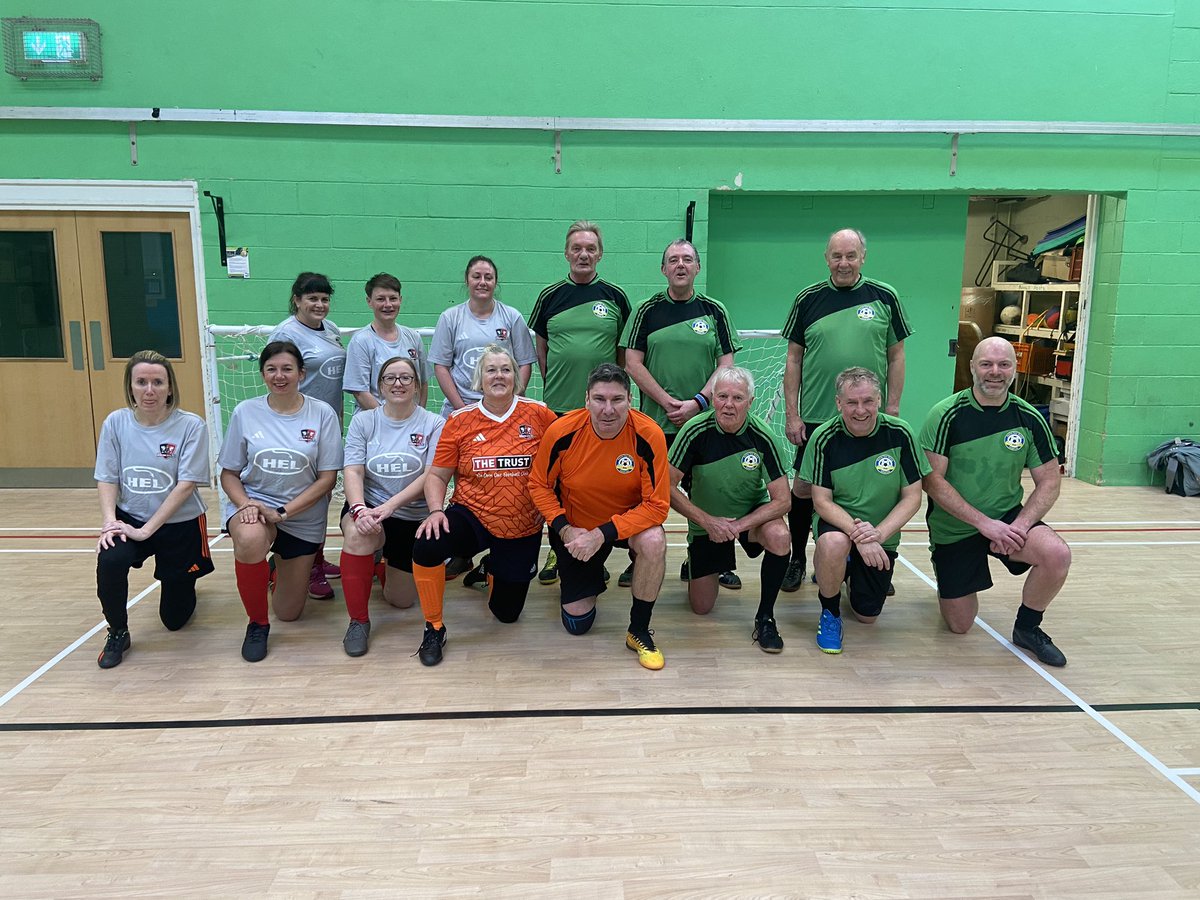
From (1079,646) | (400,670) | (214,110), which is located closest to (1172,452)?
(1079,646)

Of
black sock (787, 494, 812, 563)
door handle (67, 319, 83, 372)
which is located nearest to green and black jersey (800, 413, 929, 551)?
black sock (787, 494, 812, 563)

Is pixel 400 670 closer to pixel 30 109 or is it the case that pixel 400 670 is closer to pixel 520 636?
pixel 520 636

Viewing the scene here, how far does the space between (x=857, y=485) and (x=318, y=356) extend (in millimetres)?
2499

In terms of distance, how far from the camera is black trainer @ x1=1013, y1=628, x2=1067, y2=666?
3.14 m

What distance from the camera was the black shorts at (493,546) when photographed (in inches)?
126

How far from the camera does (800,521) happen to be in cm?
387

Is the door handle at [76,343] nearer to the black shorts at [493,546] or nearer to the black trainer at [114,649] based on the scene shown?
the black trainer at [114,649]

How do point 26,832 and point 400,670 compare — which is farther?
point 400,670

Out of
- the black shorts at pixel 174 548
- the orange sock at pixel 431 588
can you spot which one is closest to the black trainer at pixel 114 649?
the black shorts at pixel 174 548

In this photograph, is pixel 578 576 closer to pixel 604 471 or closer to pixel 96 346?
pixel 604 471

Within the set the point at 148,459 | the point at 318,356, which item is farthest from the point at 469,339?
the point at 148,459

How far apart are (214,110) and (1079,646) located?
18.9ft

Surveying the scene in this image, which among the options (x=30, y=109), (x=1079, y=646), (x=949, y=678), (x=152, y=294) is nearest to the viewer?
(x=949, y=678)

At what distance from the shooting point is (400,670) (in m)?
3.05
